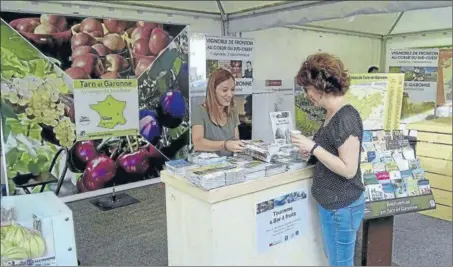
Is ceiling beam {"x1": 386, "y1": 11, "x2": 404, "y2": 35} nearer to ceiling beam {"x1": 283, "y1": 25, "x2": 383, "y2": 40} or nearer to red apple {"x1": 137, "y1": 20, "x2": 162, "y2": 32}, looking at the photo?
ceiling beam {"x1": 283, "y1": 25, "x2": 383, "y2": 40}

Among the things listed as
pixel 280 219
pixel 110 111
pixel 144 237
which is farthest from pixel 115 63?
pixel 280 219

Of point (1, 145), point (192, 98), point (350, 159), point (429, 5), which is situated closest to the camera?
point (350, 159)

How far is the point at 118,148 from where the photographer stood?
379cm

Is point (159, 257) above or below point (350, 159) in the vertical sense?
below

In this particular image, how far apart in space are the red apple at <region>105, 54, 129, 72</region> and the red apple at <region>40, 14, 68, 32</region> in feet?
1.53

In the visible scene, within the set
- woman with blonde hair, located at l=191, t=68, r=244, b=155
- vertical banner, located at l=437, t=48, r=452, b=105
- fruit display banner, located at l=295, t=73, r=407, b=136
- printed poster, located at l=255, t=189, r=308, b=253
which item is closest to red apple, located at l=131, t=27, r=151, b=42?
woman with blonde hair, located at l=191, t=68, r=244, b=155

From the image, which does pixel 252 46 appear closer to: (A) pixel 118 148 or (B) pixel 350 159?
(A) pixel 118 148

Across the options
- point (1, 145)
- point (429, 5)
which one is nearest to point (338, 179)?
point (429, 5)

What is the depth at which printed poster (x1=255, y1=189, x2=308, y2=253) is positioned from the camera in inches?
56.1

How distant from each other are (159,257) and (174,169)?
1200 mm

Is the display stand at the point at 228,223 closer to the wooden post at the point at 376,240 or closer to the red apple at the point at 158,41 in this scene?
the wooden post at the point at 376,240

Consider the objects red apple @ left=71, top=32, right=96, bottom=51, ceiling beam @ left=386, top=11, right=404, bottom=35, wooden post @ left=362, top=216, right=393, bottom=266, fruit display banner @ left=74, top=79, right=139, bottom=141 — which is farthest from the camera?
ceiling beam @ left=386, top=11, right=404, bottom=35

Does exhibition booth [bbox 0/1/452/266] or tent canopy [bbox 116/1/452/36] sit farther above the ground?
tent canopy [bbox 116/1/452/36]

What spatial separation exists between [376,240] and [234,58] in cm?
284
